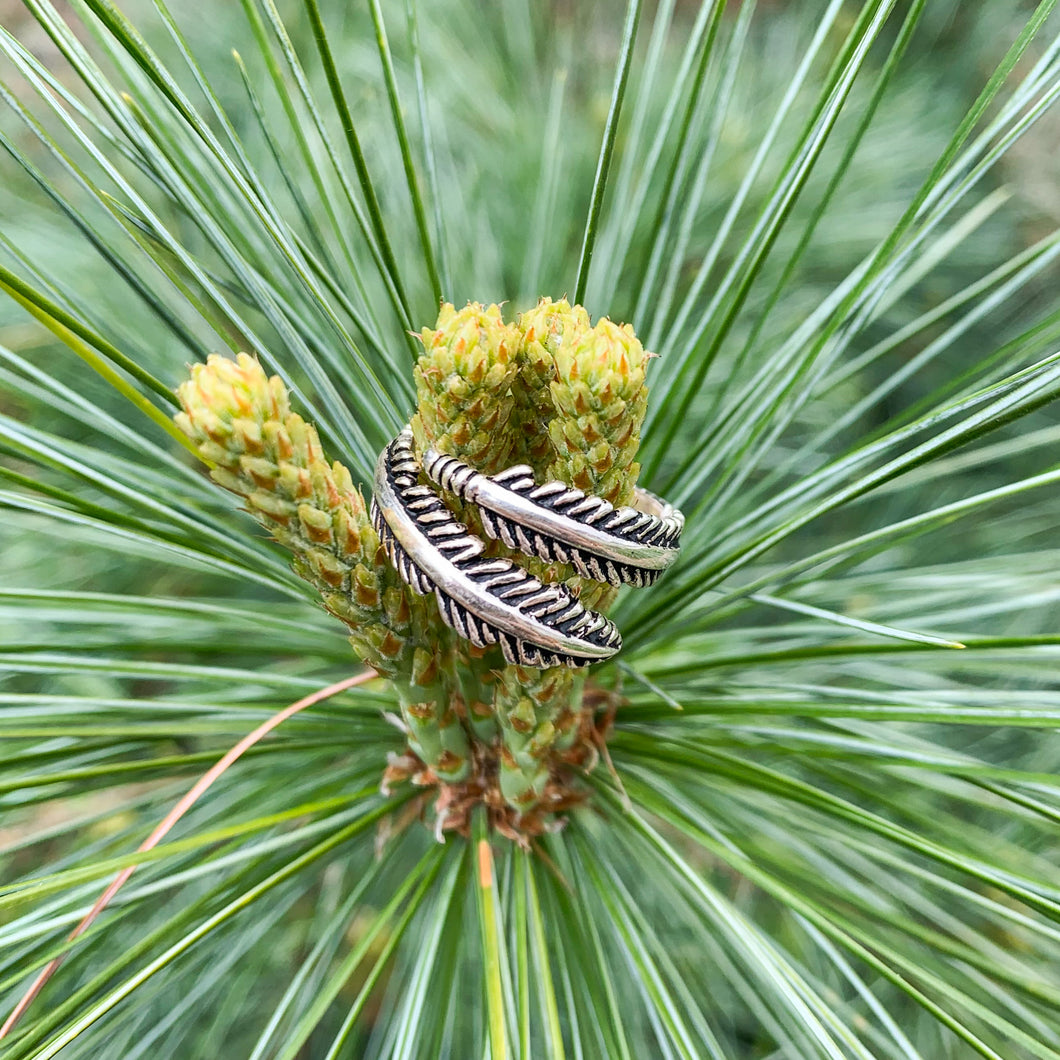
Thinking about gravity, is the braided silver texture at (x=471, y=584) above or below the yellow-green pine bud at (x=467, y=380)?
below

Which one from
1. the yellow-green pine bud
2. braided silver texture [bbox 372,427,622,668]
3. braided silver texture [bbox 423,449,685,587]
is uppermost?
the yellow-green pine bud

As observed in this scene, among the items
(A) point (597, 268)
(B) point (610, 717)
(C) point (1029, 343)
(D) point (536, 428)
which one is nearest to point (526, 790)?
(B) point (610, 717)

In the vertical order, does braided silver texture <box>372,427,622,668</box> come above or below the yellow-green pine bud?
below

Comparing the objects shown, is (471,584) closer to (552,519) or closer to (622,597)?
(552,519)

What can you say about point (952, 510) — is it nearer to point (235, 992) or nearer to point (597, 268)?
point (597, 268)

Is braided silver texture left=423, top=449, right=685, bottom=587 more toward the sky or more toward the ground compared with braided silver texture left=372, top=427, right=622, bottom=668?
more toward the sky

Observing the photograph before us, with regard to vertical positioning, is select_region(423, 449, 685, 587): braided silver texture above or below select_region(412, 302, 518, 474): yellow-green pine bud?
below
